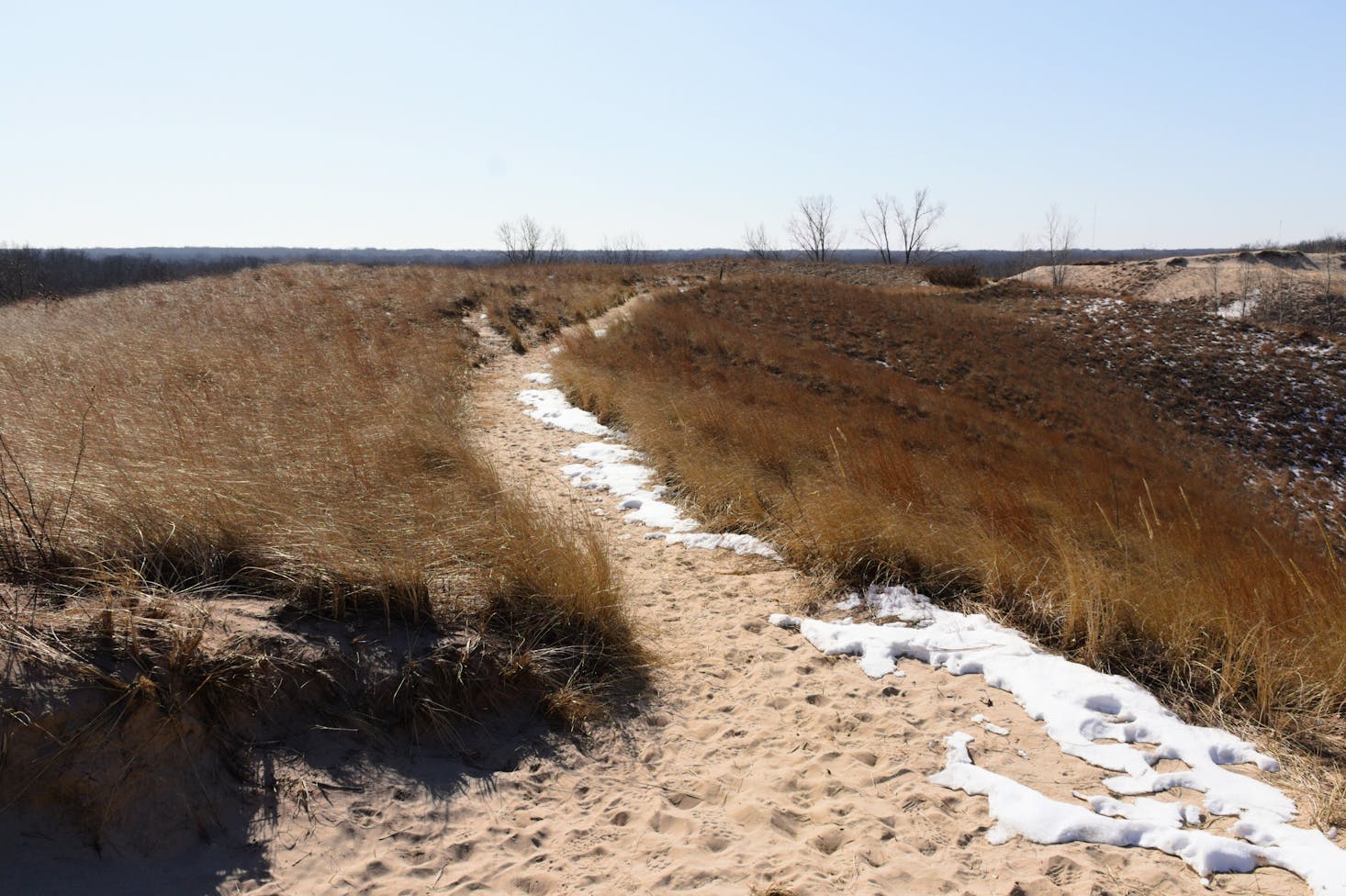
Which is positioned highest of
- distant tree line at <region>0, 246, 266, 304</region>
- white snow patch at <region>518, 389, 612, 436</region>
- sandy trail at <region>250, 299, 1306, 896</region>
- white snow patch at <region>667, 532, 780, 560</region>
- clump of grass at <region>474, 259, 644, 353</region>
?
distant tree line at <region>0, 246, 266, 304</region>

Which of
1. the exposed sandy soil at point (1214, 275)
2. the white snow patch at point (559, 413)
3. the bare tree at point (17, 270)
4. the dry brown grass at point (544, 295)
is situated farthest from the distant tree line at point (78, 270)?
the exposed sandy soil at point (1214, 275)

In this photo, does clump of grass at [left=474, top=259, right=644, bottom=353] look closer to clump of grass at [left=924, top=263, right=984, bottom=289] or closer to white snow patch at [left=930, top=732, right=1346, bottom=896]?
white snow patch at [left=930, top=732, right=1346, bottom=896]

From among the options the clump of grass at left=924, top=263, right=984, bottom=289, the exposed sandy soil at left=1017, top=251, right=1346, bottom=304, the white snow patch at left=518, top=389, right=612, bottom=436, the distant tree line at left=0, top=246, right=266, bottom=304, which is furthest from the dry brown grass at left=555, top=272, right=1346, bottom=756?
the exposed sandy soil at left=1017, top=251, right=1346, bottom=304

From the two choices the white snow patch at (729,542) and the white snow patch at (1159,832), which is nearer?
the white snow patch at (1159,832)

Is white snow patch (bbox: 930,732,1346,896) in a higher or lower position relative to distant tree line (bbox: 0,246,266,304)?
lower

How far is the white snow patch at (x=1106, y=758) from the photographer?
248 cm

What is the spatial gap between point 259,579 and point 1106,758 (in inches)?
145

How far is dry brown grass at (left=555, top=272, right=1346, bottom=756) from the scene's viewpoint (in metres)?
3.79

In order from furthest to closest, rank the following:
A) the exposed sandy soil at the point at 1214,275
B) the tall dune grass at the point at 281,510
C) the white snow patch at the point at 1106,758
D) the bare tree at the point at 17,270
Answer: the exposed sandy soil at the point at 1214,275 < the bare tree at the point at 17,270 < the tall dune grass at the point at 281,510 < the white snow patch at the point at 1106,758

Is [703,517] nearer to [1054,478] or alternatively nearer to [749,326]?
[1054,478]

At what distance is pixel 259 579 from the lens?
3.41 m

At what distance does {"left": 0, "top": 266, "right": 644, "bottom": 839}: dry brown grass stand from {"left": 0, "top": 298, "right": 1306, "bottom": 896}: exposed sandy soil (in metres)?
0.27

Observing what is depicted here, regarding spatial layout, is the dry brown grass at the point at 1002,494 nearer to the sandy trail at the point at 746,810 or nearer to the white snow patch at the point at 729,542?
the white snow patch at the point at 729,542

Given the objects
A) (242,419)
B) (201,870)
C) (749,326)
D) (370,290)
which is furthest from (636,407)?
(370,290)
